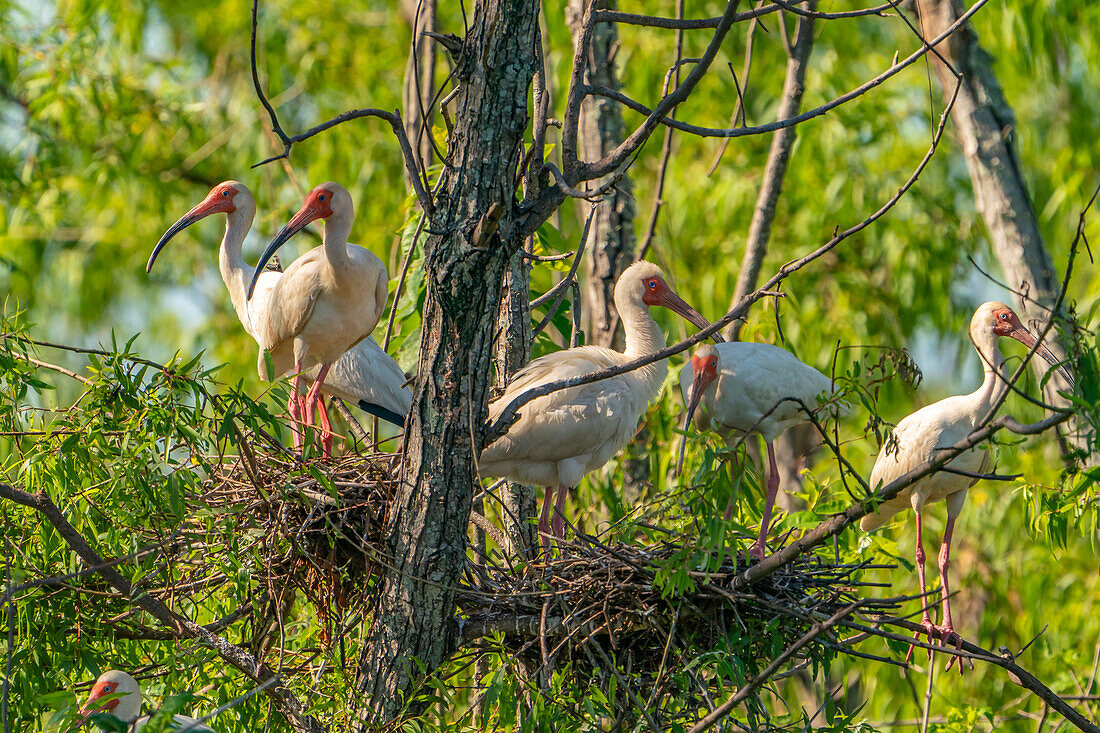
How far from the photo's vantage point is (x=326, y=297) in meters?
5.93

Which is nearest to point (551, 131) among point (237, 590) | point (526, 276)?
point (526, 276)

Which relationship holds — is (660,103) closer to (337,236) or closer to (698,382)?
(698,382)

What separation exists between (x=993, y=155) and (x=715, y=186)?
4378 millimetres

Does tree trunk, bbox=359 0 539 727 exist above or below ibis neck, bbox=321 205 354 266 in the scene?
below

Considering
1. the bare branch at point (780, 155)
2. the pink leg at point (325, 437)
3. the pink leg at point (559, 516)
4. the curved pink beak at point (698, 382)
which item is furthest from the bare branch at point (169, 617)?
the bare branch at point (780, 155)

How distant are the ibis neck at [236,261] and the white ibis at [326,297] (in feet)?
1.15

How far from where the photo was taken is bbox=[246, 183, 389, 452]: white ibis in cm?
577

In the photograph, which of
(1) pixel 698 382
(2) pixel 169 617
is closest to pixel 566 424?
(1) pixel 698 382

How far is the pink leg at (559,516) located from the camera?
17.7 feet

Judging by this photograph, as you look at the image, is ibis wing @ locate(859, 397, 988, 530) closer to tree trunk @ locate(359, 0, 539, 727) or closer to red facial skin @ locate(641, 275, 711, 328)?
red facial skin @ locate(641, 275, 711, 328)

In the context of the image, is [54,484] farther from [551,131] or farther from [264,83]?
[264,83]

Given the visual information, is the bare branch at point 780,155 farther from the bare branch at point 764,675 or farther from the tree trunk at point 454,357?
the bare branch at point 764,675

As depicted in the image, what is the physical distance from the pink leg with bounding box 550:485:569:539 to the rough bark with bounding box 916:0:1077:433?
3005 mm

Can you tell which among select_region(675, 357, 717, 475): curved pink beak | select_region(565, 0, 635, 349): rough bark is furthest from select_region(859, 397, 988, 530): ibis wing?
select_region(565, 0, 635, 349): rough bark
